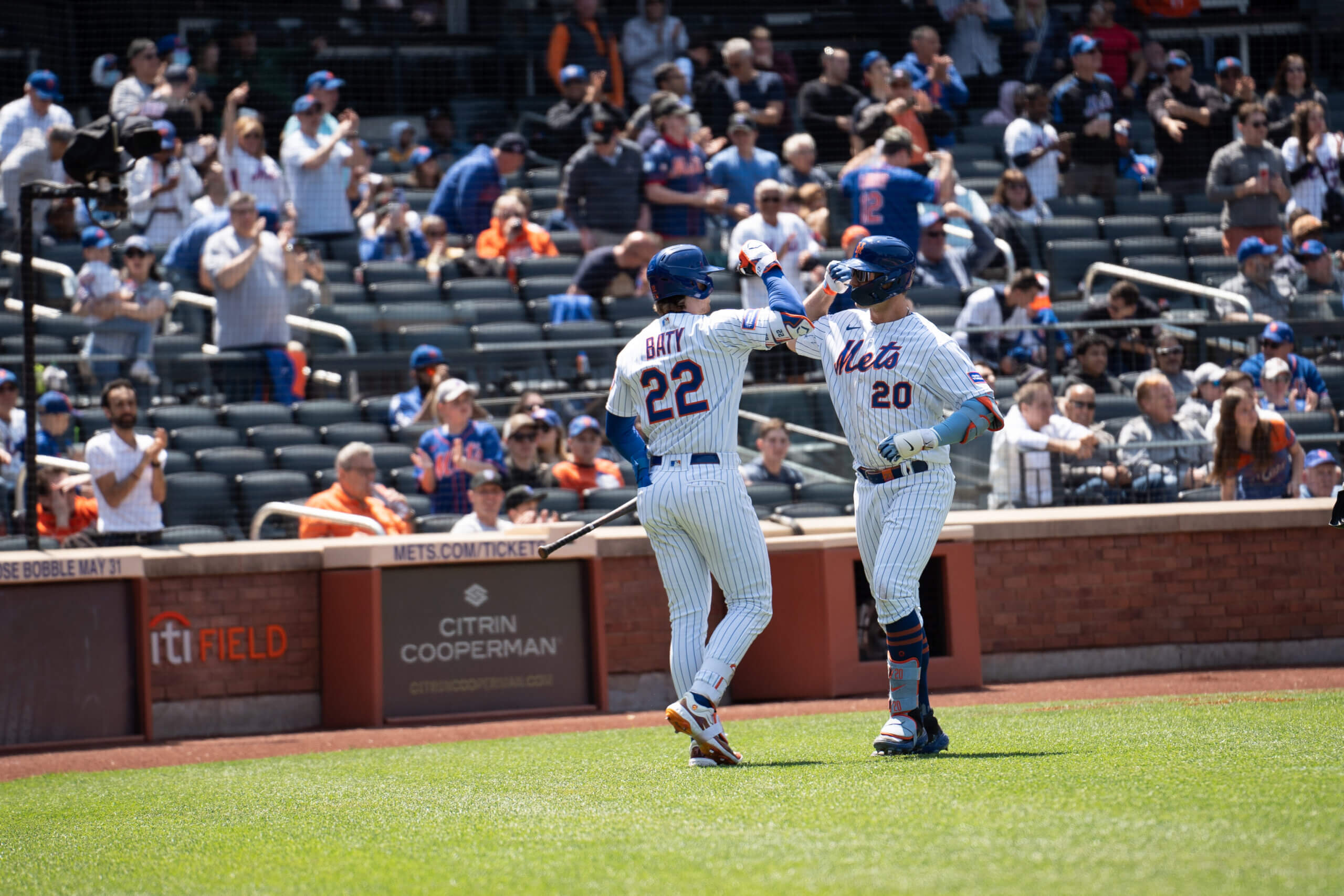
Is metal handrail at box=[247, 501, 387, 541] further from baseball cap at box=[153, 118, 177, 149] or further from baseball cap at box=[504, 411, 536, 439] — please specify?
baseball cap at box=[153, 118, 177, 149]

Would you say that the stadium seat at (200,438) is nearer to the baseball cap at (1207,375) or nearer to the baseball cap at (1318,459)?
the baseball cap at (1207,375)

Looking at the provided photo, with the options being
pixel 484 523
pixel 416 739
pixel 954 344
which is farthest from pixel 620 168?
pixel 954 344

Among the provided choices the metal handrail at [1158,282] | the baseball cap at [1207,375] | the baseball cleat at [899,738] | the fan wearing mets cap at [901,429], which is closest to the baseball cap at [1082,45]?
the metal handrail at [1158,282]

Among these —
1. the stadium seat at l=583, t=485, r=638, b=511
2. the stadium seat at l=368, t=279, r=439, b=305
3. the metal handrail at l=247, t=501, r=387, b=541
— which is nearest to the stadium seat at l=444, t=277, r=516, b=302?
the stadium seat at l=368, t=279, r=439, b=305

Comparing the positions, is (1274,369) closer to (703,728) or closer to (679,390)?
(679,390)

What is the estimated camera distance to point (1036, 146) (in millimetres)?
15391

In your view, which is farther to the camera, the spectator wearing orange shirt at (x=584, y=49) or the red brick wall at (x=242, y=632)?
the spectator wearing orange shirt at (x=584, y=49)

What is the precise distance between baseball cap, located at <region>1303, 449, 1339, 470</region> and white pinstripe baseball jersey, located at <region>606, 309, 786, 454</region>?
6.04 metres

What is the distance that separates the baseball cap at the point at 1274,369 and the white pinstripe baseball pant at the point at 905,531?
6388 millimetres

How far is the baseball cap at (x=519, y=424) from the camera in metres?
10.3

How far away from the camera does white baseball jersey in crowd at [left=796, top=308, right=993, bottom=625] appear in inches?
222

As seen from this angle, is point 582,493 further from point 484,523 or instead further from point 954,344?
point 954,344

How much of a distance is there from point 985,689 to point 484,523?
303cm

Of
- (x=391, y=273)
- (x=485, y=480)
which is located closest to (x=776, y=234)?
(x=391, y=273)
